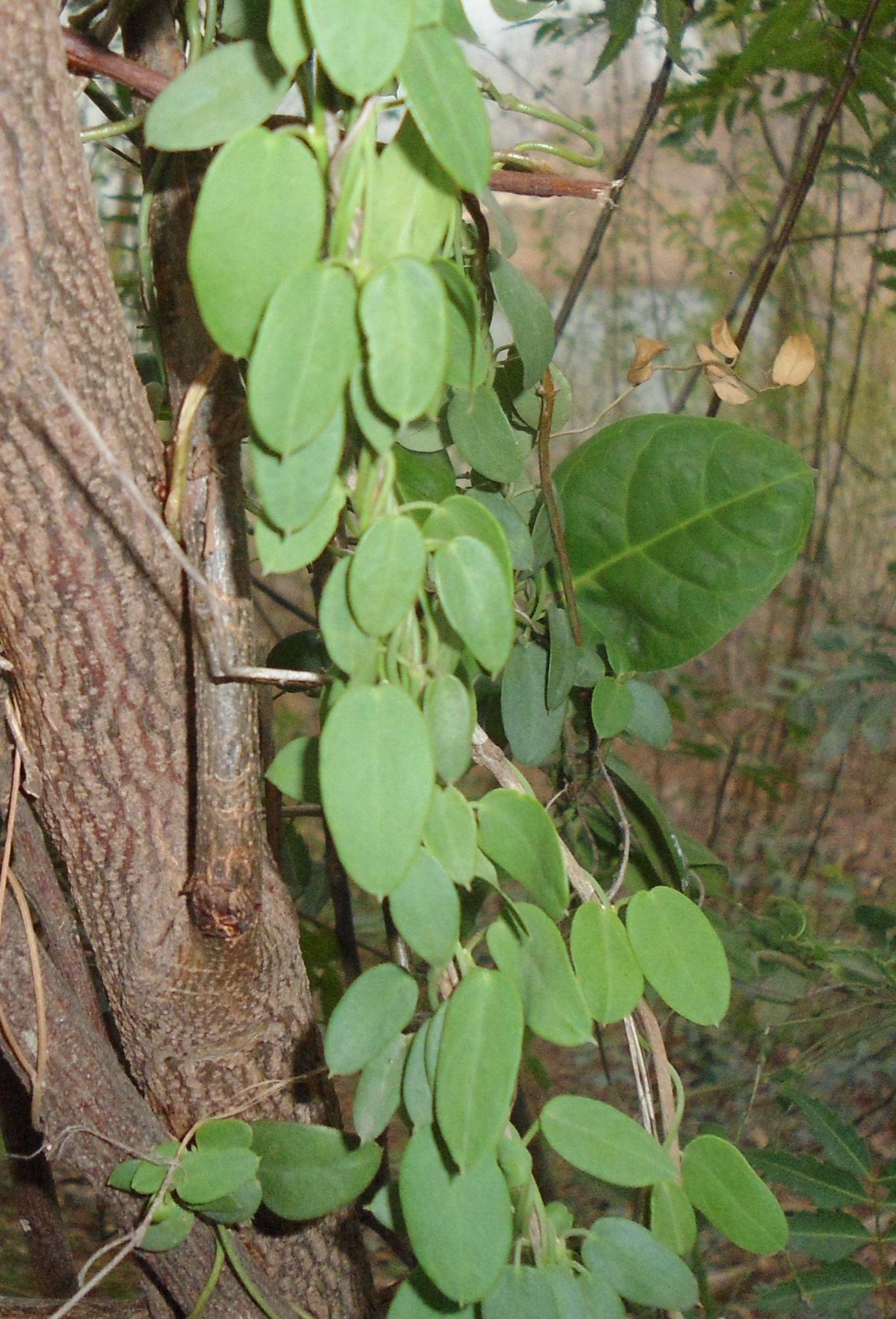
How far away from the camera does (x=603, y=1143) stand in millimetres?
313

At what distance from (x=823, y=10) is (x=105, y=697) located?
0.80 meters

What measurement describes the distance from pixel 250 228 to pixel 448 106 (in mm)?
49

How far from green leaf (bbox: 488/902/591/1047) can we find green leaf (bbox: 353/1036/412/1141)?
0.04m

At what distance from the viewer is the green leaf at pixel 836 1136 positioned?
0.58 metres

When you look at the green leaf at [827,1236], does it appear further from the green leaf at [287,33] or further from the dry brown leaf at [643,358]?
the green leaf at [287,33]

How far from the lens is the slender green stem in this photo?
40 cm

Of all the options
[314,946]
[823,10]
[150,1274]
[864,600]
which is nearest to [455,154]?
[150,1274]

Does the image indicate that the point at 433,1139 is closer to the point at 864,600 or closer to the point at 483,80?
the point at 483,80

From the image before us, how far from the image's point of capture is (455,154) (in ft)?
0.69

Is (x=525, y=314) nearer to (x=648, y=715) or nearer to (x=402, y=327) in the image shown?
(x=402, y=327)

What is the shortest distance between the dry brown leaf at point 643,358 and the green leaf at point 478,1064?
0.85 ft

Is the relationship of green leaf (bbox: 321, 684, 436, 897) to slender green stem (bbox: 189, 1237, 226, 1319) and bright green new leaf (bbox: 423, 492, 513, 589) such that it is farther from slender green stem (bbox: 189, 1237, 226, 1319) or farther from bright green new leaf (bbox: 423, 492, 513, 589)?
slender green stem (bbox: 189, 1237, 226, 1319)

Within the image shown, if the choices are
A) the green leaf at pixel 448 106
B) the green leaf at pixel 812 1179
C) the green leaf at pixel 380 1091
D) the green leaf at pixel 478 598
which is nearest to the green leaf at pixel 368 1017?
the green leaf at pixel 380 1091

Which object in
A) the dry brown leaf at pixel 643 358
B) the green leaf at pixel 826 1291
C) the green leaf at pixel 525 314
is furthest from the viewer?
the green leaf at pixel 826 1291
